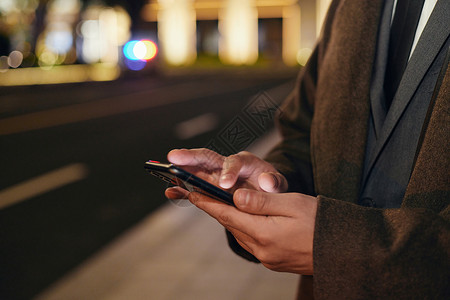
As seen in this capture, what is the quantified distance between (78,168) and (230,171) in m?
6.07

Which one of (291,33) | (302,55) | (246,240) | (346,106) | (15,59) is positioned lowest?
(302,55)

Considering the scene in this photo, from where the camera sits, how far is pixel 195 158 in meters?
1.21

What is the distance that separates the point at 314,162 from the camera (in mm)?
1489

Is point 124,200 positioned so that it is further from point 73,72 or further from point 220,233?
point 73,72

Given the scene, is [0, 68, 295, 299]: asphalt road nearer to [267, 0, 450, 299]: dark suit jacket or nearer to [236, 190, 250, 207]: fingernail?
[267, 0, 450, 299]: dark suit jacket

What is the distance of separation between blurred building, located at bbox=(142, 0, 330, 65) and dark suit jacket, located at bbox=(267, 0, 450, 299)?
35.4m

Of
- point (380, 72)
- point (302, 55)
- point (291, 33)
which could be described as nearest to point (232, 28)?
point (291, 33)

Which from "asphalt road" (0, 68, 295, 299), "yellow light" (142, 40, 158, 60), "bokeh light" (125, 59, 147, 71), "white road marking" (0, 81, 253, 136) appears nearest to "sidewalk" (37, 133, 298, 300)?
"asphalt road" (0, 68, 295, 299)

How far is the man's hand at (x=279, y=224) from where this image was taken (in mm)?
1011

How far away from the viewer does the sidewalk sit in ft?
11.3

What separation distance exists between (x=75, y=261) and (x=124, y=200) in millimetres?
1636

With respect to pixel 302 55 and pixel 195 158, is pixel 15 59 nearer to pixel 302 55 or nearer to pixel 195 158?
pixel 302 55

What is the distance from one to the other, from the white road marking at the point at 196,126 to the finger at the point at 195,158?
774 cm

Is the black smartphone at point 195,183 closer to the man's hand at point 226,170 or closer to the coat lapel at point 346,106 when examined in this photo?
the man's hand at point 226,170
